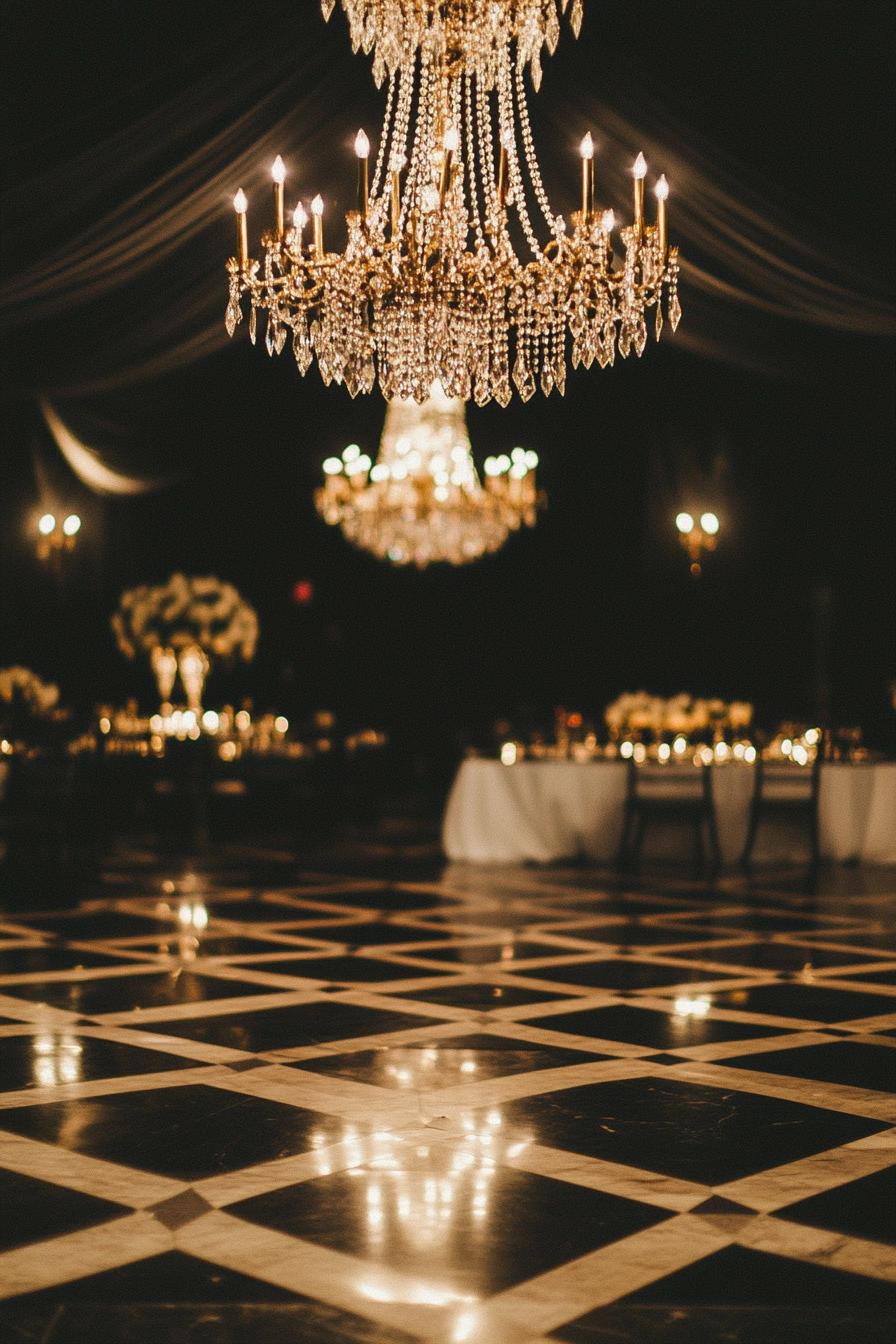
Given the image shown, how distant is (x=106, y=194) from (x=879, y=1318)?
357 centimetres

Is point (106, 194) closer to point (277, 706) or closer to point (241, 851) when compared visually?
point (241, 851)

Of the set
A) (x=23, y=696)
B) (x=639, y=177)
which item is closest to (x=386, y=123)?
(x=639, y=177)

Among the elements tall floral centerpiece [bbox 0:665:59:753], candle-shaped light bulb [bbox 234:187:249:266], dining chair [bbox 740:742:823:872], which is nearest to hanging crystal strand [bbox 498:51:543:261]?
candle-shaped light bulb [bbox 234:187:249:266]

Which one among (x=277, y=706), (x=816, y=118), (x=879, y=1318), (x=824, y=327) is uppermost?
(x=816, y=118)

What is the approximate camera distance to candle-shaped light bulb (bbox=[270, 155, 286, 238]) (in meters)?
4.39

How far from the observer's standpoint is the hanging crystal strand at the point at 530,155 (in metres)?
4.60

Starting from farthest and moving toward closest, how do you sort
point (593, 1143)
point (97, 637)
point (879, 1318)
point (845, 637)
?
point (845, 637), point (97, 637), point (593, 1143), point (879, 1318)

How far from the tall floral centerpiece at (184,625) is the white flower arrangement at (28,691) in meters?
0.61

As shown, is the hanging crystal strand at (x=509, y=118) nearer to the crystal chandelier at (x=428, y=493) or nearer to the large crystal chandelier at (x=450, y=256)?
the large crystal chandelier at (x=450, y=256)

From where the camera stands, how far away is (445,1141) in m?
2.56

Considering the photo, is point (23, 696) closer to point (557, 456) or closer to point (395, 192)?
point (395, 192)

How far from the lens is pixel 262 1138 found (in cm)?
257

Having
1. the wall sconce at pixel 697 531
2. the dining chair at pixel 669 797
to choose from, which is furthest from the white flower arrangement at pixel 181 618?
the wall sconce at pixel 697 531

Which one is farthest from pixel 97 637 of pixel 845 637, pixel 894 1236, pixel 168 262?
pixel 894 1236
